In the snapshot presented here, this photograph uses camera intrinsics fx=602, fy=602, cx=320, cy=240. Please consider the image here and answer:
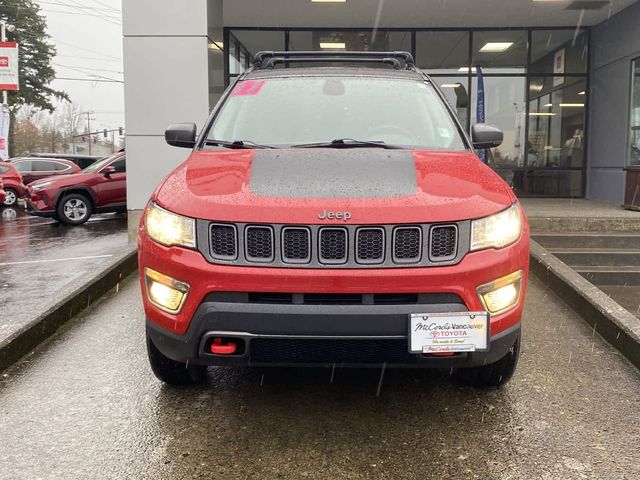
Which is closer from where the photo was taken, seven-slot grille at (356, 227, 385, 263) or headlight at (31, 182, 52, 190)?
seven-slot grille at (356, 227, 385, 263)

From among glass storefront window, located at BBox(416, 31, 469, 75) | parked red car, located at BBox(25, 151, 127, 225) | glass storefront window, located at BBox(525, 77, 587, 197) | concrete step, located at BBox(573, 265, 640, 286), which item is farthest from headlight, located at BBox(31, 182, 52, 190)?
concrete step, located at BBox(573, 265, 640, 286)

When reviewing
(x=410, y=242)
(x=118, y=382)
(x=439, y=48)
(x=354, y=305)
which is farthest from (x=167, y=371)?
(x=439, y=48)

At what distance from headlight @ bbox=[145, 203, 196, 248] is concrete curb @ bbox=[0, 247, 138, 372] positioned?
1.56m

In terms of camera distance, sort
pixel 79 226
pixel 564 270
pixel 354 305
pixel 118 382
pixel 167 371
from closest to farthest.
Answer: pixel 354 305, pixel 167 371, pixel 118 382, pixel 564 270, pixel 79 226

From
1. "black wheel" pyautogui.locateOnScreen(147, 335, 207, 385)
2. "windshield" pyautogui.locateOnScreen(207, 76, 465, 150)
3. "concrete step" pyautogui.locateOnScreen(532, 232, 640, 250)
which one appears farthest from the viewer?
"concrete step" pyautogui.locateOnScreen(532, 232, 640, 250)

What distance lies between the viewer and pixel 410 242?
2.65 m

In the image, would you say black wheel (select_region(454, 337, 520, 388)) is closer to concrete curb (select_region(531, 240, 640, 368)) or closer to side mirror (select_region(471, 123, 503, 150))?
concrete curb (select_region(531, 240, 640, 368))

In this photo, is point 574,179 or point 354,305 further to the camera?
point 574,179

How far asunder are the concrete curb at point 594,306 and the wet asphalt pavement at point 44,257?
401 centimetres

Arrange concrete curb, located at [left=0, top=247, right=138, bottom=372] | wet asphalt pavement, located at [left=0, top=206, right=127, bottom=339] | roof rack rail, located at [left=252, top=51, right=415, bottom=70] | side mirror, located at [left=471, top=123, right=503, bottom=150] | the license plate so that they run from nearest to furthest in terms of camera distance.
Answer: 1. the license plate
2. concrete curb, located at [left=0, top=247, right=138, bottom=372]
3. side mirror, located at [left=471, top=123, right=503, bottom=150]
4. roof rack rail, located at [left=252, top=51, right=415, bottom=70]
5. wet asphalt pavement, located at [left=0, top=206, right=127, bottom=339]

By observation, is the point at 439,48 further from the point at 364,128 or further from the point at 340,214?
the point at 340,214

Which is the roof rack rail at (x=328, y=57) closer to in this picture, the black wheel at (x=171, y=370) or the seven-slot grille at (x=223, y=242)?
the seven-slot grille at (x=223, y=242)

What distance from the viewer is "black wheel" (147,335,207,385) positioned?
3158mm

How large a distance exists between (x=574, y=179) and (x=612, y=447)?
12.8 m
